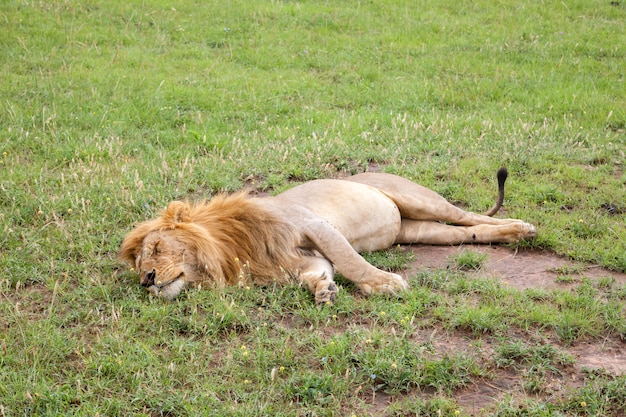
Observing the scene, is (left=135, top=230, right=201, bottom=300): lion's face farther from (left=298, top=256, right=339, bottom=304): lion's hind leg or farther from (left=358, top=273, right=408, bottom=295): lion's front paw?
(left=358, top=273, right=408, bottom=295): lion's front paw

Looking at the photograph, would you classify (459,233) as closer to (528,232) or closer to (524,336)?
(528,232)

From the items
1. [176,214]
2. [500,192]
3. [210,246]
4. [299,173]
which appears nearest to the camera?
[210,246]

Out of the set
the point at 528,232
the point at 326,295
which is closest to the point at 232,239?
the point at 326,295

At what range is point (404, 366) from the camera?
3.95 metres

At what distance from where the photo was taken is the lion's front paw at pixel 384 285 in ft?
16.0

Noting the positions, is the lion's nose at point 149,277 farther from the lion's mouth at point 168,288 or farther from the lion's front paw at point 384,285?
the lion's front paw at point 384,285

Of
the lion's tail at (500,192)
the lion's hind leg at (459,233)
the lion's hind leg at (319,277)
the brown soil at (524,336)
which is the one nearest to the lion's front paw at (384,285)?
the lion's hind leg at (319,277)

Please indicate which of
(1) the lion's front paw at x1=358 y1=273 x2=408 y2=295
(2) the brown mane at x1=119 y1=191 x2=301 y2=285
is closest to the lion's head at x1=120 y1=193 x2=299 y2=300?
(2) the brown mane at x1=119 y1=191 x2=301 y2=285

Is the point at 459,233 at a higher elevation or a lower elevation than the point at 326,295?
lower

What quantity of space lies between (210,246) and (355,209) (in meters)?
1.29

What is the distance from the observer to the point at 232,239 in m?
5.11

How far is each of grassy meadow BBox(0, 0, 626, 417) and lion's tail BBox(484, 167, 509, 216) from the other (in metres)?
0.29

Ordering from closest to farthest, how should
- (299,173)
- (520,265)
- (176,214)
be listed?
1. (176,214)
2. (520,265)
3. (299,173)

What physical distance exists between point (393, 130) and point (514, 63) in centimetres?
314
